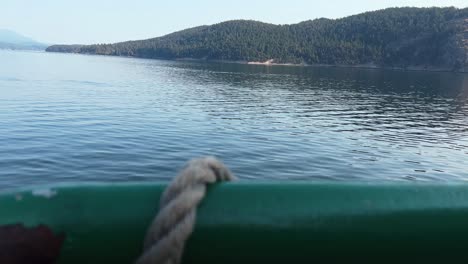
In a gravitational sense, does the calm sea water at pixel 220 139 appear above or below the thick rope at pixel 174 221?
below

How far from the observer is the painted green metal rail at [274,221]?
6.19 feet

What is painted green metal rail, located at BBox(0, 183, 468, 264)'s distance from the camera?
6.19ft

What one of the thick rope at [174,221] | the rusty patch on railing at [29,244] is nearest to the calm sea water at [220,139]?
the rusty patch on railing at [29,244]

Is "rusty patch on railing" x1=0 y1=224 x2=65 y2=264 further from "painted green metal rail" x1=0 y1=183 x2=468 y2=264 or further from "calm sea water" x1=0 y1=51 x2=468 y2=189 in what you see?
"calm sea water" x1=0 y1=51 x2=468 y2=189

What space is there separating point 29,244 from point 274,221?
1105 millimetres

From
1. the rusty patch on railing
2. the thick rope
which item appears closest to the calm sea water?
the rusty patch on railing

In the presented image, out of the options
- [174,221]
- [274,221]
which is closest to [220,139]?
[274,221]

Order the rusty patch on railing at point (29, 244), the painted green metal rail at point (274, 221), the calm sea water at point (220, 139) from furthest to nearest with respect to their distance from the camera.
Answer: the calm sea water at point (220, 139), the painted green metal rail at point (274, 221), the rusty patch on railing at point (29, 244)

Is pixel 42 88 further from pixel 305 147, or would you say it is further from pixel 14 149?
pixel 305 147

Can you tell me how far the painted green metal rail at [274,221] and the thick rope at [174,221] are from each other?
0.20 feet

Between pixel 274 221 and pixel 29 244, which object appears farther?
pixel 274 221

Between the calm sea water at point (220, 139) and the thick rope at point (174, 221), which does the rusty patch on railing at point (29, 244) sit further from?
the calm sea water at point (220, 139)

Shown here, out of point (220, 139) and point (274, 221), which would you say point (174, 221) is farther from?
point (220, 139)

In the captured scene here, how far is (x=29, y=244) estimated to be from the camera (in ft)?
5.95
